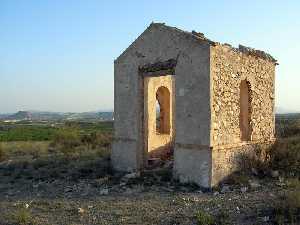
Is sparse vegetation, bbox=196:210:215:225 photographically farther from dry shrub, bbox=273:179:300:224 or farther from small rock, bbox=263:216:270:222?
dry shrub, bbox=273:179:300:224

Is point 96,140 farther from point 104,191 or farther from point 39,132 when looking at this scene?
point 39,132

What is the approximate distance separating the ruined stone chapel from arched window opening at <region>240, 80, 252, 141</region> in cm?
3

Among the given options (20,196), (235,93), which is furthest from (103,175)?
(235,93)

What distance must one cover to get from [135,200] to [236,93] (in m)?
4.33

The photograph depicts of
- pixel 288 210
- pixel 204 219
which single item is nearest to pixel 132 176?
pixel 204 219

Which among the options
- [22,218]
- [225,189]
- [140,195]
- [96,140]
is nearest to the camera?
[22,218]

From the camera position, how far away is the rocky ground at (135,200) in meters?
7.51

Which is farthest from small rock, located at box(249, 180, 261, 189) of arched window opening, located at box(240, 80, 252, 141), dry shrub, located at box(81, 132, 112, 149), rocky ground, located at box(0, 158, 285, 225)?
dry shrub, located at box(81, 132, 112, 149)

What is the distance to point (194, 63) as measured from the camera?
10.6 metres

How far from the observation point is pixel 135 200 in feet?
29.9

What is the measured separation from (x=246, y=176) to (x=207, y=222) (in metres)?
4.34

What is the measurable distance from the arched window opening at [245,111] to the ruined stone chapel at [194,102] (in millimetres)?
29

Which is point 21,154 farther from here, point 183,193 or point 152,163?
point 183,193

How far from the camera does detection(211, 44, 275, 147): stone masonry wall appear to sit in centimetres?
1052
